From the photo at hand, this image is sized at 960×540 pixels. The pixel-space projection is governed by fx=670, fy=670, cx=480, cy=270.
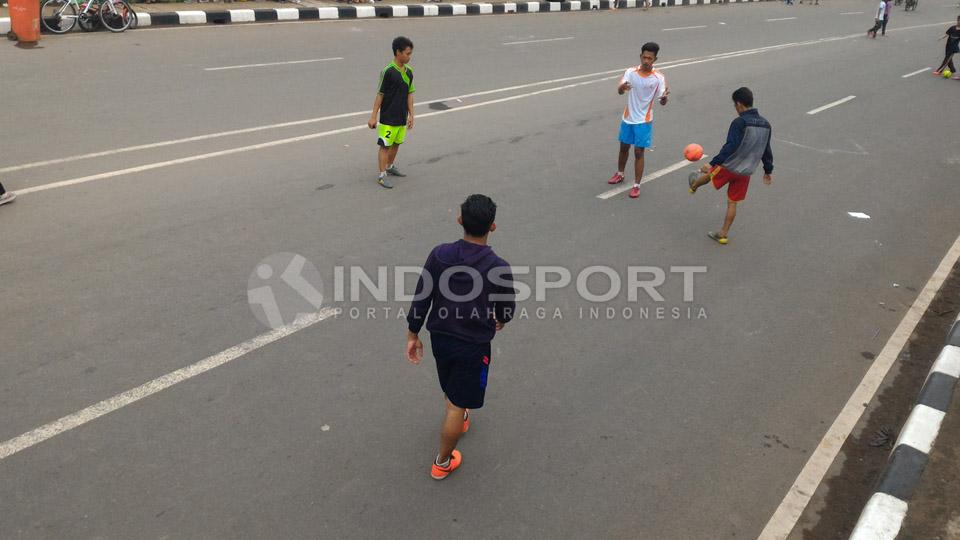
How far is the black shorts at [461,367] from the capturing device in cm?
344

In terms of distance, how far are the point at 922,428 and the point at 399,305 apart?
143 inches

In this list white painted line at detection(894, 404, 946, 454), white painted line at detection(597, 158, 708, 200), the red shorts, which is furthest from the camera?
white painted line at detection(597, 158, 708, 200)

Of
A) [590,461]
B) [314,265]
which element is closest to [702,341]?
[590,461]

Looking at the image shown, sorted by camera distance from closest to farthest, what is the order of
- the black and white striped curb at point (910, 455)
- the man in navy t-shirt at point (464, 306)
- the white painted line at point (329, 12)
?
the man in navy t-shirt at point (464, 306)
the black and white striped curb at point (910, 455)
the white painted line at point (329, 12)

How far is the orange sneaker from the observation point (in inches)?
145

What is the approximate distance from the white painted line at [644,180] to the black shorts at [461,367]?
4.68 metres

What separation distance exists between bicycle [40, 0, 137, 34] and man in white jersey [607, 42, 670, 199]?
11.9m

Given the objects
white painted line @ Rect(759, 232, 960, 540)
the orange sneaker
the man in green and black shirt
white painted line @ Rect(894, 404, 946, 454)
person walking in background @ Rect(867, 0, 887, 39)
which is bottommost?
white painted line @ Rect(759, 232, 960, 540)

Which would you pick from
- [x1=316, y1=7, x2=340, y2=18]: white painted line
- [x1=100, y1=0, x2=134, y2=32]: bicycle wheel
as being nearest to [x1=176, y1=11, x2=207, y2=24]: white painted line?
[x1=100, y1=0, x2=134, y2=32]: bicycle wheel

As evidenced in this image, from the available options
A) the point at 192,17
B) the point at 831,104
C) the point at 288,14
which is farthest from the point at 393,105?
the point at 288,14

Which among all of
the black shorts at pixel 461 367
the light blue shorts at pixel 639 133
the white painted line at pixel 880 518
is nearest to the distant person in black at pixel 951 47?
the light blue shorts at pixel 639 133

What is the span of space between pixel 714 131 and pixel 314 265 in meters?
7.44

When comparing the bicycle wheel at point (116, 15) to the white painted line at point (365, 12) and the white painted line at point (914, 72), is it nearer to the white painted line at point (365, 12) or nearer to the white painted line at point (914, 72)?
the white painted line at point (365, 12)

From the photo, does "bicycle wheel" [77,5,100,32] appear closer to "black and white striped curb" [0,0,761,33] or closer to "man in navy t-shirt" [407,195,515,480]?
"black and white striped curb" [0,0,761,33]
